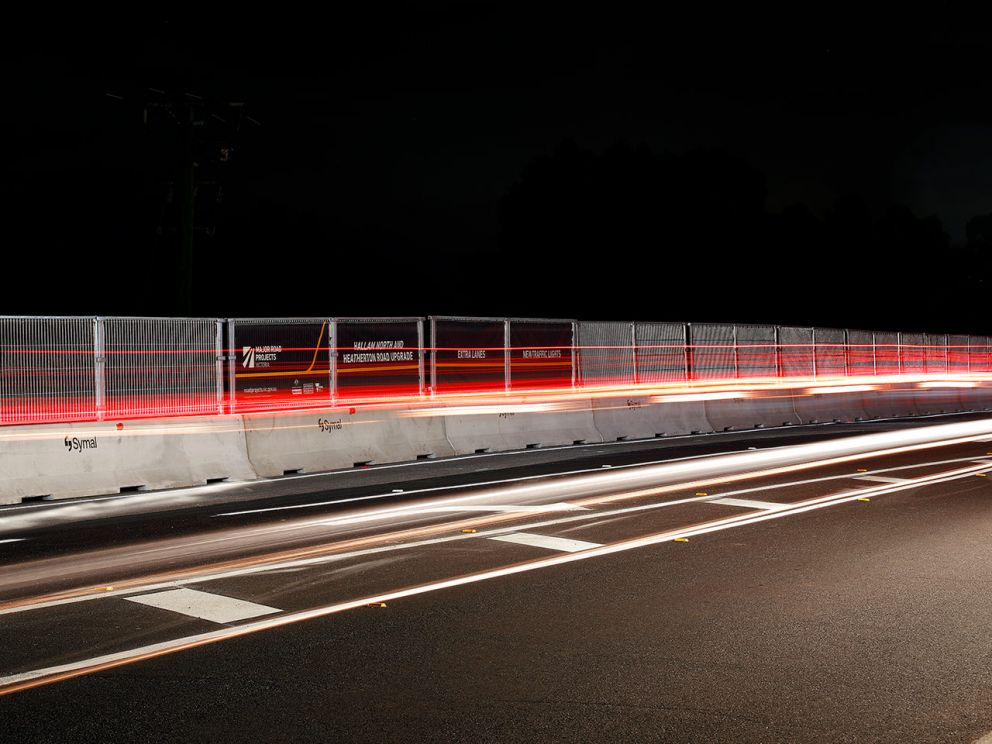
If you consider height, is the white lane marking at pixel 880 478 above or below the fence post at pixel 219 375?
below

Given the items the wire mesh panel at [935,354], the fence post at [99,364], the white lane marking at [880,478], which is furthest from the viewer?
the wire mesh panel at [935,354]

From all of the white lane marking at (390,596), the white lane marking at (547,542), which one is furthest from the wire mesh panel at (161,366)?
the white lane marking at (390,596)

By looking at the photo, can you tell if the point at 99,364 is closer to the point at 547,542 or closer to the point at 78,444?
the point at 78,444

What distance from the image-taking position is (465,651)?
21.4 feet

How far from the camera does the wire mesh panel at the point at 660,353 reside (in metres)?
26.2

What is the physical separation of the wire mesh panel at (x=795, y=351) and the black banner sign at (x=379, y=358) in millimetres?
12737

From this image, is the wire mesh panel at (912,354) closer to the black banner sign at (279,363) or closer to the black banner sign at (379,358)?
the black banner sign at (379,358)

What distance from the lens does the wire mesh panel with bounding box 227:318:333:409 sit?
1894 cm

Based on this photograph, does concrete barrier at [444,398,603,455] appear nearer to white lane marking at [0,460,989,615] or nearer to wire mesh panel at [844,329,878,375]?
white lane marking at [0,460,989,615]

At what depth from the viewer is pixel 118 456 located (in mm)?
14562

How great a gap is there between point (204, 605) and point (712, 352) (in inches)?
864

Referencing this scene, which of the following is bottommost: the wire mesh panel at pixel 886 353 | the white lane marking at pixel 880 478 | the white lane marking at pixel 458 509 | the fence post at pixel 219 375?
the white lane marking at pixel 458 509

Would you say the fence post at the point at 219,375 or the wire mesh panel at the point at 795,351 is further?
the wire mesh panel at the point at 795,351

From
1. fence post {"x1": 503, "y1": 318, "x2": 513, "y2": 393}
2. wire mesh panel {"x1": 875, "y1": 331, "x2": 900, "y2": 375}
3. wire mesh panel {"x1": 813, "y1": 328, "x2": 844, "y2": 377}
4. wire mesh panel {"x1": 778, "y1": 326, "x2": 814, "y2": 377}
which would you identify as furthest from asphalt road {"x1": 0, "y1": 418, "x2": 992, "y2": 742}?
wire mesh panel {"x1": 875, "y1": 331, "x2": 900, "y2": 375}
